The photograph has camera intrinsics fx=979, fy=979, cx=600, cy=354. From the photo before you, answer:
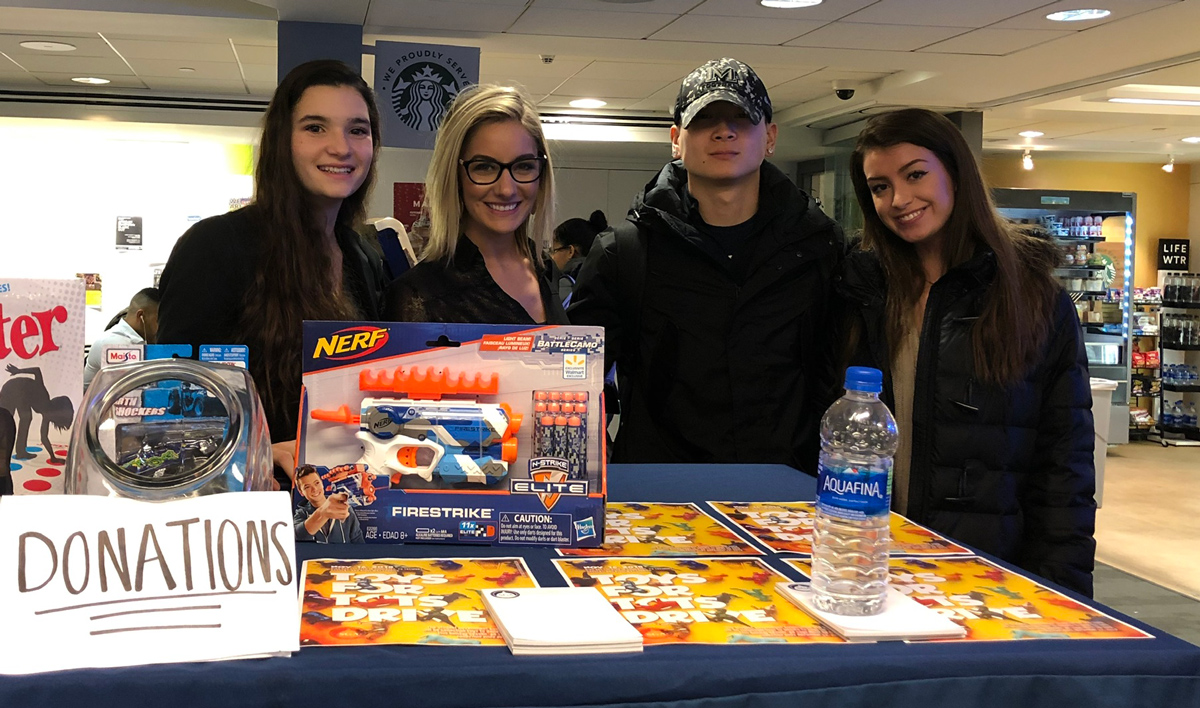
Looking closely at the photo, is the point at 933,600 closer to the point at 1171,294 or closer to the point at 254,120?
the point at 254,120

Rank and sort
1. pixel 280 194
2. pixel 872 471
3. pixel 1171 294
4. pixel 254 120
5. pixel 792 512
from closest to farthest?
pixel 872 471, pixel 792 512, pixel 280 194, pixel 254 120, pixel 1171 294

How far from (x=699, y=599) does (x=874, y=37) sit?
523cm

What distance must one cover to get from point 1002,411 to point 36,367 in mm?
1535

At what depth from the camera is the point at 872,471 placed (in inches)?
42.4

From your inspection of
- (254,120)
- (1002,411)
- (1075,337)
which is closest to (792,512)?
(1002,411)

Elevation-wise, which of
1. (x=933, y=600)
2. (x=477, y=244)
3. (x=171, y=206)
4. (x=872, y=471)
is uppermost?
(x=171, y=206)

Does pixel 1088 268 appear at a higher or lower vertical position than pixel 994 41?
lower

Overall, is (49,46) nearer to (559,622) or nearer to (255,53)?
(255,53)

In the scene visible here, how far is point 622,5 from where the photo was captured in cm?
498

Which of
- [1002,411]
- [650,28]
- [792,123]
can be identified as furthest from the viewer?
[792,123]

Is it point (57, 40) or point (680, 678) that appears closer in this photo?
point (680, 678)

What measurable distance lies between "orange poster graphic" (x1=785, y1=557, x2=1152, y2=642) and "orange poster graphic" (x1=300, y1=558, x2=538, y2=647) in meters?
0.41

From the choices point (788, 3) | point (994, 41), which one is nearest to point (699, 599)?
point (788, 3)

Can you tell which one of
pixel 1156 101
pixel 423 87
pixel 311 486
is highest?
pixel 1156 101
